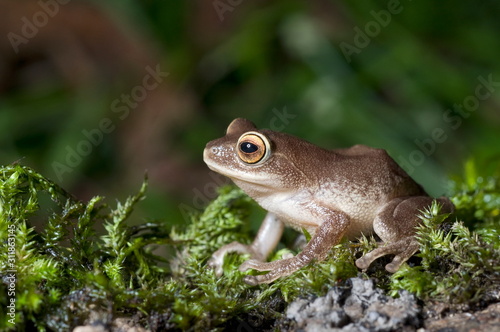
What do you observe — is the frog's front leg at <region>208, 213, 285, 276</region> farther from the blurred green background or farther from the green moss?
the blurred green background

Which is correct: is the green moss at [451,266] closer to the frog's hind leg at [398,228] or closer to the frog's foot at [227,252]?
the frog's hind leg at [398,228]

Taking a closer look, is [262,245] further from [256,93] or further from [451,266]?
[256,93]

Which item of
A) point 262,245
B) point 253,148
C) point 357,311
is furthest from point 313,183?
point 357,311

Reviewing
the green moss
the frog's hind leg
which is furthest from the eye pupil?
the green moss

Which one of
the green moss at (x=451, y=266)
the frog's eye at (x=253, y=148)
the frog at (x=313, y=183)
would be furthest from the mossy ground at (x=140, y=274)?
the frog's eye at (x=253, y=148)

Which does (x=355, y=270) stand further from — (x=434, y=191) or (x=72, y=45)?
(x=72, y=45)

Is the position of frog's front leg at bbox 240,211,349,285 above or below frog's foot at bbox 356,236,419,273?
below

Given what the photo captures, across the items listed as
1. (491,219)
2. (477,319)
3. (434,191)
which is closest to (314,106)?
(434,191)
